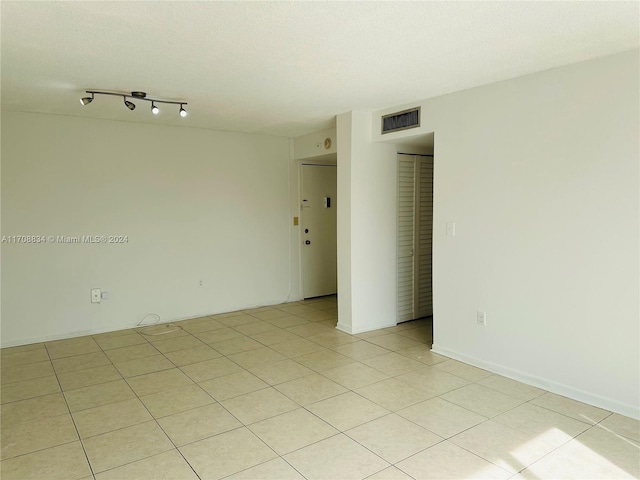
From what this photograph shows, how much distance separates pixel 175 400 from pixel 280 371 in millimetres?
914

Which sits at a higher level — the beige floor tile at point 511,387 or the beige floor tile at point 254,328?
the beige floor tile at point 254,328

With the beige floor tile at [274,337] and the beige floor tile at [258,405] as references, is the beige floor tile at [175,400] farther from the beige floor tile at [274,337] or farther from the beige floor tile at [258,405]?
the beige floor tile at [274,337]

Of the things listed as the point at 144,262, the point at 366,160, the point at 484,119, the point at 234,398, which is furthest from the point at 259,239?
the point at 484,119

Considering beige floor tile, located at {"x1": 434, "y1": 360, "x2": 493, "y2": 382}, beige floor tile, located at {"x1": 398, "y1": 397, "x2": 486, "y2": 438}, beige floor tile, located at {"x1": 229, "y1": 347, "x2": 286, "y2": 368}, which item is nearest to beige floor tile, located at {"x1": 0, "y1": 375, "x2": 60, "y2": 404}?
beige floor tile, located at {"x1": 229, "y1": 347, "x2": 286, "y2": 368}

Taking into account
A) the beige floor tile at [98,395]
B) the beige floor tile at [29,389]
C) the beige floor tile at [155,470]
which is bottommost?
the beige floor tile at [155,470]

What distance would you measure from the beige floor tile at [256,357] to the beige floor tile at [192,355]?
8.4 inches

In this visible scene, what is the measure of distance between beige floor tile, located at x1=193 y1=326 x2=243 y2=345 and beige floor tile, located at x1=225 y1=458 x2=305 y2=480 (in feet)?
7.68

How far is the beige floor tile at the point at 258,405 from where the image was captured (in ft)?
9.71

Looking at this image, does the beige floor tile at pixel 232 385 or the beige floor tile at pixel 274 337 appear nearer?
the beige floor tile at pixel 232 385

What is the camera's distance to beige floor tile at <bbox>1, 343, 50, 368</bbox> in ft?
13.2

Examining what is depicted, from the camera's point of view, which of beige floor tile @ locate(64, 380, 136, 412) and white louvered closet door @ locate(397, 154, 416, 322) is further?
white louvered closet door @ locate(397, 154, 416, 322)

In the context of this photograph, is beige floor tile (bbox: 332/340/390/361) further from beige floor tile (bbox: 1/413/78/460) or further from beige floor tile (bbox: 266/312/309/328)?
beige floor tile (bbox: 1/413/78/460)

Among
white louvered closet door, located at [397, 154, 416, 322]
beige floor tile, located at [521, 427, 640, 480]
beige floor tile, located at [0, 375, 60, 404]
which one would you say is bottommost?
beige floor tile, located at [521, 427, 640, 480]

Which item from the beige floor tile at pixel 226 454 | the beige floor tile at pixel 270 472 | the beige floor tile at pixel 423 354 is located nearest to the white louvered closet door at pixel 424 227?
the beige floor tile at pixel 423 354
